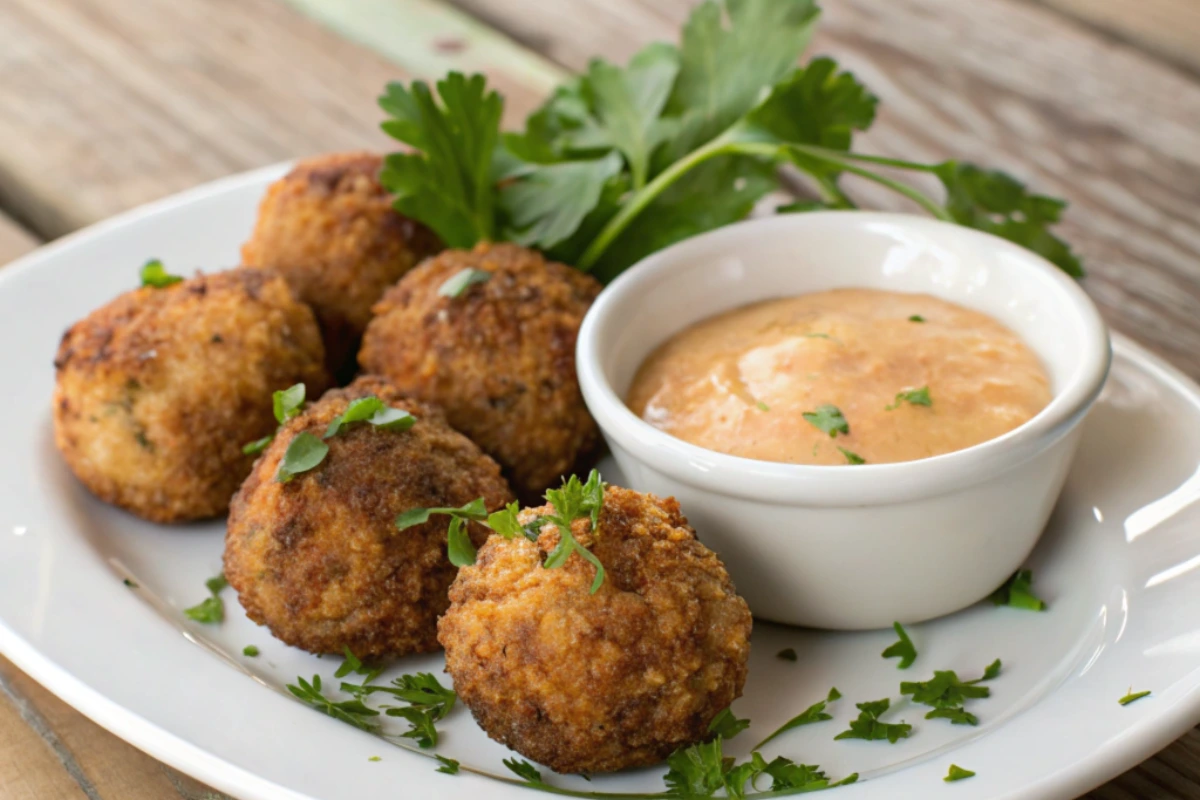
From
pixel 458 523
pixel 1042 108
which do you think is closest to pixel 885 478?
pixel 458 523

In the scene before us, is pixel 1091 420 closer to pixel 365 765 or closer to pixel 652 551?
pixel 652 551

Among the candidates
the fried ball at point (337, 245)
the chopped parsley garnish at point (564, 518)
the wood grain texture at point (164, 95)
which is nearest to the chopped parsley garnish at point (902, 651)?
the chopped parsley garnish at point (564, 518)

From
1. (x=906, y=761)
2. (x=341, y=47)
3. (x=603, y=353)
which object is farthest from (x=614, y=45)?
(x=906, y=761)

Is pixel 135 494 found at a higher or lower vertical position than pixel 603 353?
lower

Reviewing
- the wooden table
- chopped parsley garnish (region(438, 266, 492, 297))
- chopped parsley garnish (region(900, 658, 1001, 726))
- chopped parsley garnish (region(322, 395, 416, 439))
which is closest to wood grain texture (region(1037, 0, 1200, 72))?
the wooden table

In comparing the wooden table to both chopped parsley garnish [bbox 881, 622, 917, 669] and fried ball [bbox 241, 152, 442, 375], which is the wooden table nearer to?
fried ball [bbox 241, 152, 442, 375]

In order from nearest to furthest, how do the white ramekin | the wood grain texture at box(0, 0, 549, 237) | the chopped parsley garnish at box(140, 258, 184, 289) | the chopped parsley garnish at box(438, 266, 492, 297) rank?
the white ramekin → the chopped parsley garnish at box(438, 266, 492, 297) → the chopped parsley garnish at box(140, 258, 184, 289) → the wood grain texture at box(0, 0, 549, 237)
